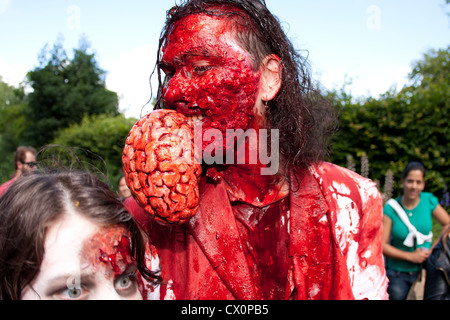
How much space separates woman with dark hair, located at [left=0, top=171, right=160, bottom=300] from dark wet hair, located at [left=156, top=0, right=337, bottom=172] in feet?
2.15

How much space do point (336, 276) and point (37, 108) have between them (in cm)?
2466

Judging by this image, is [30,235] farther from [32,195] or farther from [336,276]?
[336,276]

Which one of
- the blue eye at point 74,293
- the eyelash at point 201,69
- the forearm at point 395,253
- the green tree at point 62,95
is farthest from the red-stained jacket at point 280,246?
the green tree at point 62,95

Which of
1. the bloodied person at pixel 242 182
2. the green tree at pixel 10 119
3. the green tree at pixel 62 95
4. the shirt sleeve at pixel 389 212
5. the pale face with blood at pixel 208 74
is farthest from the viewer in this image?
the green tree at pixel 10 119

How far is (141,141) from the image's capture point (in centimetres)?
128

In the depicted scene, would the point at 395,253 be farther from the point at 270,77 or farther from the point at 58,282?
the point at 58,282

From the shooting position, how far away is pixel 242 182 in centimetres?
165

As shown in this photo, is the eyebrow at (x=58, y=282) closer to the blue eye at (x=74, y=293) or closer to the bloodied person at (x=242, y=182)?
the blue eye at (x=74, y=293)

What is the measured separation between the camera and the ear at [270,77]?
159cm

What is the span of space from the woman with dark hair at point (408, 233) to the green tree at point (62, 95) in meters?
19.6

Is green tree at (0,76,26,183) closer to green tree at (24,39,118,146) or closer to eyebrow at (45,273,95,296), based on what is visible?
green tree at (24,39,118,146)

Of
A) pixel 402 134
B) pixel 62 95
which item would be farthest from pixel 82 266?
pixel 62 95

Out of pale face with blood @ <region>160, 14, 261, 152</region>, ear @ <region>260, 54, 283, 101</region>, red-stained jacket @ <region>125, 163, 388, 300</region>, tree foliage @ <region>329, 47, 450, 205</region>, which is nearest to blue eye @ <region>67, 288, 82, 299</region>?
red-stained jacket @ <region>125, 163, 388, 300</region>
